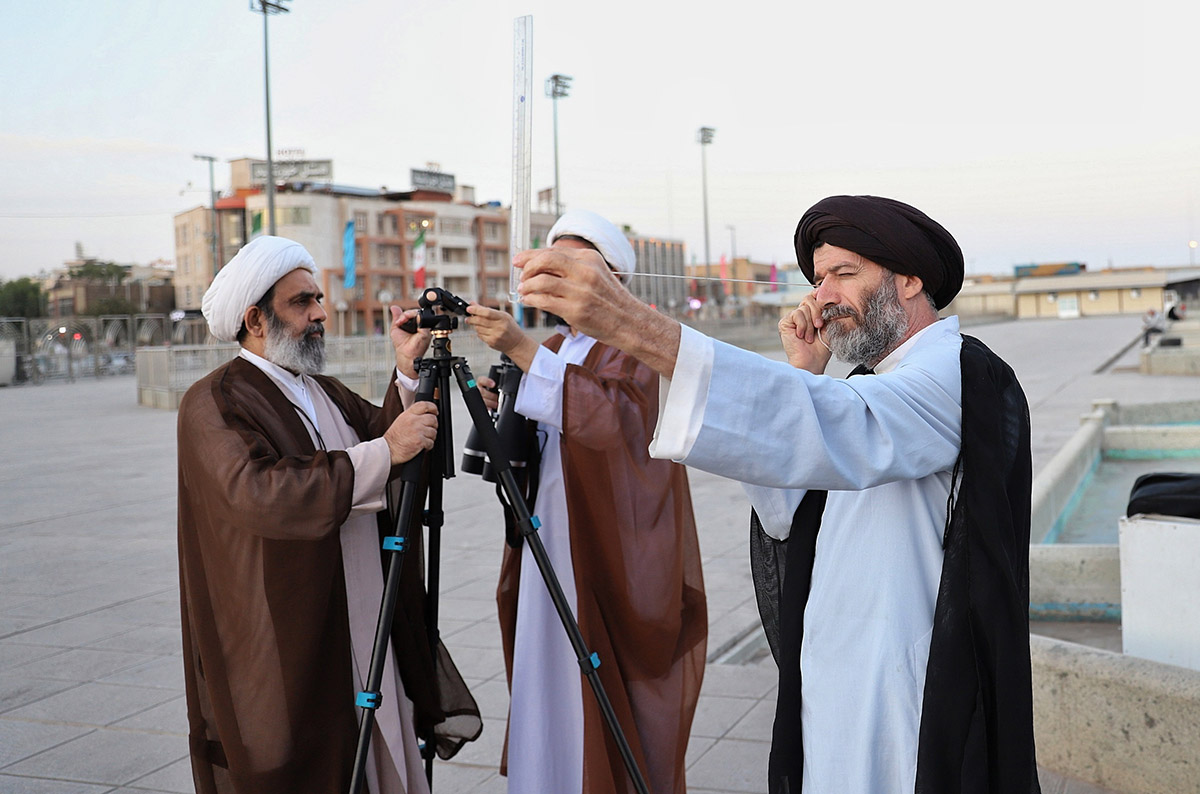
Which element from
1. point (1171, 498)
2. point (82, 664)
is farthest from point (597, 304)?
point (82, 664)

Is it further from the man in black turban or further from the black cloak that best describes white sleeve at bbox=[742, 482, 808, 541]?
the black cloak

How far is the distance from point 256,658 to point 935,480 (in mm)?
1643

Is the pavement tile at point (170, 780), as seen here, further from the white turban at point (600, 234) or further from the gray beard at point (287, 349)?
the white turban at point (600, 234)

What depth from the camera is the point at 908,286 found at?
189cm

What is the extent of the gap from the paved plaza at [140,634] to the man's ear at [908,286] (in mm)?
633

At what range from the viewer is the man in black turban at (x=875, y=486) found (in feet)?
4.51

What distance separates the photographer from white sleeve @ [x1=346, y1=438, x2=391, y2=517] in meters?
2.52

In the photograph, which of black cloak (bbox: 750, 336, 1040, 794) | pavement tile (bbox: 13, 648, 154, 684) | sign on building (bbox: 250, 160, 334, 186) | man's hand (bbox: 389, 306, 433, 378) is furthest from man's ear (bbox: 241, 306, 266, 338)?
sign on building (bbox: 250, 160, 334, 186)

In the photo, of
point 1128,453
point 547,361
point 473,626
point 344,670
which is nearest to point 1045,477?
point 1128,453

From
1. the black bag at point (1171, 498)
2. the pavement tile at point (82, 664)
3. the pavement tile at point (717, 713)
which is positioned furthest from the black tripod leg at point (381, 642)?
the pavement tile at point (82, 664)

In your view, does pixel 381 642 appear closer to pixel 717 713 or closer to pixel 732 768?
pixel 732 768

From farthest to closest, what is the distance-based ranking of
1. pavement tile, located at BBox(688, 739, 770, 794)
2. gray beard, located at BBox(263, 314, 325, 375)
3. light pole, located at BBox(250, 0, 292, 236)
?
light pole, located at BBox(250, 0, 292, 236) < pavement tile, located at BBox(688, 739, 770, 794) < gray beard, located at BBox(263, 314, 325, 375)

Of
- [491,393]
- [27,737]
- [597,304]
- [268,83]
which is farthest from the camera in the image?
[268,83]

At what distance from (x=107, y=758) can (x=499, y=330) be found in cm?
260
